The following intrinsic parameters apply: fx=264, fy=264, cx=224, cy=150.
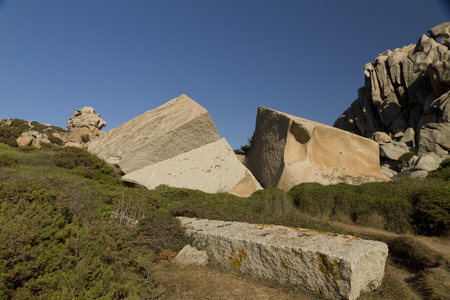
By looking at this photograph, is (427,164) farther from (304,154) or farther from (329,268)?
(329,268)

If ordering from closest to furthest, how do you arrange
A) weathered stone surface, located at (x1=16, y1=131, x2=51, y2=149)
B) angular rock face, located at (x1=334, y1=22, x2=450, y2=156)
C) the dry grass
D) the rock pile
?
the dry grass
the rock pile
weathered stone surface, located at (x1=16, y1=131, x2=51, y2=149)
angular rock face, located at (x1=334, y1=22, x2=450, y2=156)

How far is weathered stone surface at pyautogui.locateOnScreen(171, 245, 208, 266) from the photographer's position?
394cm

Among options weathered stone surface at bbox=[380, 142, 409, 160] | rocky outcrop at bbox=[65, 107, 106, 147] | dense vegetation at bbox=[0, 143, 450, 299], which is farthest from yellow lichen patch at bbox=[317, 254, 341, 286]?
rocky outcrop at bbox=[65, 107, 106, 147]

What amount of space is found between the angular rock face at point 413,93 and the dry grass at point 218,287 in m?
25.8

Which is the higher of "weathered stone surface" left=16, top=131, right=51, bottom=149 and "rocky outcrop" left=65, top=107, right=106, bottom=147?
"rocky outcrop" left=65, top=107, right=106, bottom=147

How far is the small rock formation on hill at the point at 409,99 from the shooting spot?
23594 millimetres

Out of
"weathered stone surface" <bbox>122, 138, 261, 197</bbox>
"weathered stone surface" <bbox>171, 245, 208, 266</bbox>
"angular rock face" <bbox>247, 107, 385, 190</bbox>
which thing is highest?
"angular rock face" <bbox>247, 107, 385, 190</bbox>

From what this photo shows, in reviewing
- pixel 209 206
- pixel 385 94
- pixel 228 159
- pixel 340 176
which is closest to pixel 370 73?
pixel 385 94

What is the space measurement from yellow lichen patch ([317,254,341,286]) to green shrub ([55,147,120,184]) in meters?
7.65

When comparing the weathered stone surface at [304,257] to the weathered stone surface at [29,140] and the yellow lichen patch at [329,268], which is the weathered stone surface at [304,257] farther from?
the weathered stone surface at [29,140]

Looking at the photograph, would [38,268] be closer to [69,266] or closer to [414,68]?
[69,266]

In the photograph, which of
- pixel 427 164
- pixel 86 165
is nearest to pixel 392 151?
pixel 427 164

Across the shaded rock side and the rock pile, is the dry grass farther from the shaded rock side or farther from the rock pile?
the shaded rock side

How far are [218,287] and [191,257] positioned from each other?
2.67 feet
